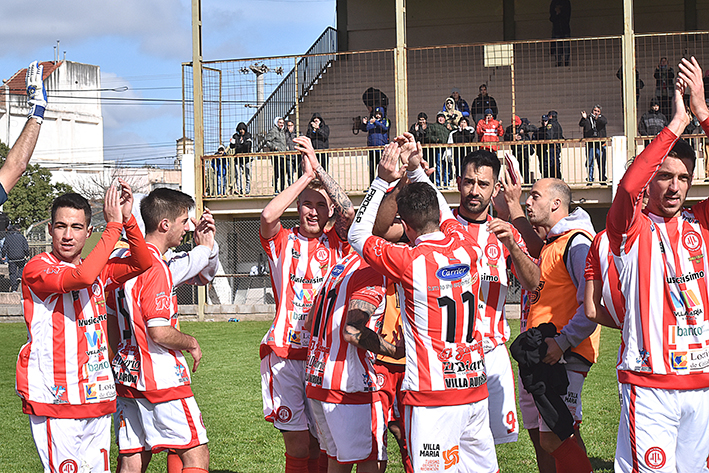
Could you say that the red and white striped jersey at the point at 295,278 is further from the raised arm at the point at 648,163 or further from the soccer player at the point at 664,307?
the raised arm at the point at 648,163

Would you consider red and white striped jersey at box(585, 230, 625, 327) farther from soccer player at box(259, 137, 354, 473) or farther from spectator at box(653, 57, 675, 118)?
spectator at box(653, 57, 675, 118)

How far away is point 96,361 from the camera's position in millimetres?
4242

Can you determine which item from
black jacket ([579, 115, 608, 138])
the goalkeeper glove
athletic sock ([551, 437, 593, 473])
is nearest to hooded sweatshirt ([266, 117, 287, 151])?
black jacket ([579, 115, 608, 138])

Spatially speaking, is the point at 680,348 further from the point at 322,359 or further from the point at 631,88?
the point at 631,88

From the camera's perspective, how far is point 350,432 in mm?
4250

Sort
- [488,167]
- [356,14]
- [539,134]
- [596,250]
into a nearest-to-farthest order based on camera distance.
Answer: [596,250] < [488,167] < [539,134] < [356,14]

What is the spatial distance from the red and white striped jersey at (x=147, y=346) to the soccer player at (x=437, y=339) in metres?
1.33

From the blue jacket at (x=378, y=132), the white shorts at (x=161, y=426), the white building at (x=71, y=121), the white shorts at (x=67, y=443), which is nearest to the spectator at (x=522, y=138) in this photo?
the blue jacket at (x=378, y=132)

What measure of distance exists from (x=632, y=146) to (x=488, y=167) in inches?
502

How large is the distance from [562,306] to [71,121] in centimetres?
5568

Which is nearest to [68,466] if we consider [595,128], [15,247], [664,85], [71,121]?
[595,128]

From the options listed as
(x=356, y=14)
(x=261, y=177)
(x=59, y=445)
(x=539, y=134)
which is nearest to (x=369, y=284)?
(x=59, y=445)

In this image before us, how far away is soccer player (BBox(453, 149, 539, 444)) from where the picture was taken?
4766mm

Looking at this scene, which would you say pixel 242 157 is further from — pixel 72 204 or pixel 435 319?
pixel 435 319
